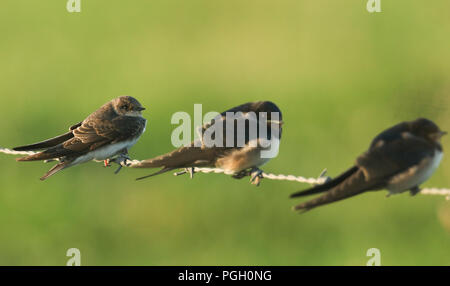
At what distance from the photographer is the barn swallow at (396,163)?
203 inches

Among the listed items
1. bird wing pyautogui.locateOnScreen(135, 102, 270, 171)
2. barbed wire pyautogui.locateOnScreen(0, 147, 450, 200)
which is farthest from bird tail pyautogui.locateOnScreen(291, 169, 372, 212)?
bird wing pyautogui.locateOnScreen(135, 102, 270, 171)

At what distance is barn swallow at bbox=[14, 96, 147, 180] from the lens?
23.1ft

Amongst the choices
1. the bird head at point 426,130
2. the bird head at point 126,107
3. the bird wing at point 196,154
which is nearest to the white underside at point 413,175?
the bird head at point 426,130

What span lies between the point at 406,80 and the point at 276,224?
388cm

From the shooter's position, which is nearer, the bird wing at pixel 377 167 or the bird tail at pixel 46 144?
the bird wing at pixel 377 167

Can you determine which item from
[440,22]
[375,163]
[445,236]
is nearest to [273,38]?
[440,22]

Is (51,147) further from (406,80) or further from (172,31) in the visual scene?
(172,31)

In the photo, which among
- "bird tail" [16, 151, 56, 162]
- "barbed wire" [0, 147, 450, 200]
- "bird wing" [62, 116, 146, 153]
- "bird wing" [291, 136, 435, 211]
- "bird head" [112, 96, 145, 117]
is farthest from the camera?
"bird head" [112, 96, 145, 117]

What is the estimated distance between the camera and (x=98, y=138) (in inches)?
287

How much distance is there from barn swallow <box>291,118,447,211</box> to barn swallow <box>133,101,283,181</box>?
1.02 metres

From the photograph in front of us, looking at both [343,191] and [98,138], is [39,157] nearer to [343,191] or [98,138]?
[98,138]

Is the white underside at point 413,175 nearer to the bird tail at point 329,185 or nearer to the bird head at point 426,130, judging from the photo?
the bird head at point 426,130

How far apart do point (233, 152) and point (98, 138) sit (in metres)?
1.62

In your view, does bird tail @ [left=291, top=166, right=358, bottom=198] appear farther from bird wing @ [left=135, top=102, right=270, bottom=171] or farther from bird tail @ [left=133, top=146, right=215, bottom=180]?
bird tail @ [left=133, top=146, right=215, bottom=180]
